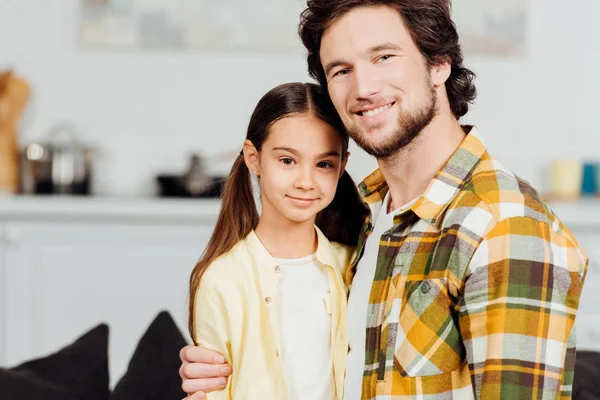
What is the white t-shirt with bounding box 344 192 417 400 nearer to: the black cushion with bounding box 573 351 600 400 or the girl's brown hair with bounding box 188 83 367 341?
the girl's brown hair with bounding box 188 83 367 341

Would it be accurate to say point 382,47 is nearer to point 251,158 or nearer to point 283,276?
point 251,158

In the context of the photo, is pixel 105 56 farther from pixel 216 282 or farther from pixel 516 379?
pixel 516 379

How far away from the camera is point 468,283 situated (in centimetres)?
125

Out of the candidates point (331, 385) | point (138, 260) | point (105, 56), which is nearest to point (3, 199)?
point (138, 260)

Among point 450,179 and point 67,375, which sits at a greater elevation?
point 450,179

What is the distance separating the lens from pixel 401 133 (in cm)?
146

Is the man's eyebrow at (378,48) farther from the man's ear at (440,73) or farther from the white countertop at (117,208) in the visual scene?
the white countertop at (117,208)

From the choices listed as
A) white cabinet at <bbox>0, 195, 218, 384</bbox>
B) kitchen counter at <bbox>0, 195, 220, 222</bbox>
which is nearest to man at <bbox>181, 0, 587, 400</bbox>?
kitchen counter at <bbox>0, 195, 220, 222</bbox>

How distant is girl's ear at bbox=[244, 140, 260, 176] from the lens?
1.64 meters

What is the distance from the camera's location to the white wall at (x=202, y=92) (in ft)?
11.9

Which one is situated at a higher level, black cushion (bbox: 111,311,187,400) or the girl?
the girl

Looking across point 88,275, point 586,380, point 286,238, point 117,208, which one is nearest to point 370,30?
point 286,238

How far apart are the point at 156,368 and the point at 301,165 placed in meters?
0.65

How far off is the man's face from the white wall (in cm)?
212
